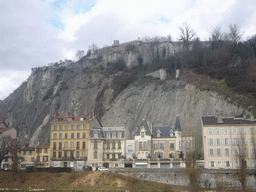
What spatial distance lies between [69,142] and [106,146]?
752 cm

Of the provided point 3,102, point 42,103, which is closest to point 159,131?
point 42,103

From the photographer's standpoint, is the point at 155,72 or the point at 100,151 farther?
the point at 155,72

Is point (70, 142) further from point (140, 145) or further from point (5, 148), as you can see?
point (140, 145)

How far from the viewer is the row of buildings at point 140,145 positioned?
48125 millimetres

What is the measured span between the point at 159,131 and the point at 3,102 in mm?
89408

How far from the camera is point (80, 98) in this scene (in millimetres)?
91438

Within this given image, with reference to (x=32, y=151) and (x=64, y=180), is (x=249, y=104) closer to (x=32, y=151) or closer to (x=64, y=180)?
(x=64, y=180)

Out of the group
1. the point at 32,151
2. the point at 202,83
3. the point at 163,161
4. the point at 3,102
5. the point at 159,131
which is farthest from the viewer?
the point at 3,102

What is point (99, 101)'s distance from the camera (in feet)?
276

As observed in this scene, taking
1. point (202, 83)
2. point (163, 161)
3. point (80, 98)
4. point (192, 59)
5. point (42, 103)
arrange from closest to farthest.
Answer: point (163, 161)
point (202, 83)
point (192, 59)
point (80, 98)
point (42, 103)

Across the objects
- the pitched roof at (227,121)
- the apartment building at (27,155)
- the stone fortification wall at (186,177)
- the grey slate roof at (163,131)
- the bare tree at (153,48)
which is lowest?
the stone fortification wall at (186,177)

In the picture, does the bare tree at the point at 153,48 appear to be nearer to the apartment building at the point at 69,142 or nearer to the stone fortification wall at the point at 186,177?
the apartment building at the point at 69,142

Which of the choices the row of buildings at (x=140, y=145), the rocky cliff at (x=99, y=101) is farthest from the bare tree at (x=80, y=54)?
the row of buildings at (x=140, y=145)

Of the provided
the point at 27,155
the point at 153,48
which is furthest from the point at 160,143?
the point at 153,48
